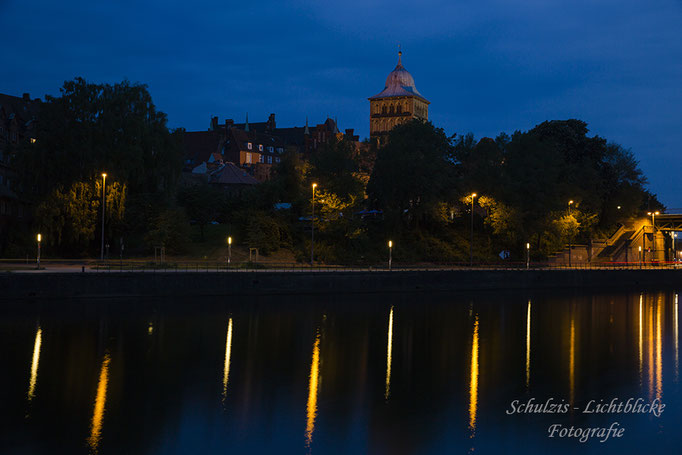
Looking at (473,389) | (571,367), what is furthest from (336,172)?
(473,389)

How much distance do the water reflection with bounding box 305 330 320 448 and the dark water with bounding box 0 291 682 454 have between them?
13 cm

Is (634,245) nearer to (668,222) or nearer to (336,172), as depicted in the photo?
(668,222)

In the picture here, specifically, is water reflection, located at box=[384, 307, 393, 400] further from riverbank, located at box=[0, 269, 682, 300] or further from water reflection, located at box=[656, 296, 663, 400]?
riverbank, located at box=[0, 269, 682, 300]

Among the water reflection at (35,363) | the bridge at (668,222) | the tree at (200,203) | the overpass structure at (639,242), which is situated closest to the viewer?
the water reflection at (35,363)

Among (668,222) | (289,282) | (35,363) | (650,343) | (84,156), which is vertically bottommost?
(35,363)

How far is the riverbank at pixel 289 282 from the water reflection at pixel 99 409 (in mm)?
22152

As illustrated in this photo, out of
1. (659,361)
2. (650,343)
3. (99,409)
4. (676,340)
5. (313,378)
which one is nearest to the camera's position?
(99,409)

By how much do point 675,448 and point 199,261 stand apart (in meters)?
57.8

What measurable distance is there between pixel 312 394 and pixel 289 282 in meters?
34.8

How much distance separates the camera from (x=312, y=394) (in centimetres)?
2786

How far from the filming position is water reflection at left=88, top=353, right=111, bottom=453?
68.8ft

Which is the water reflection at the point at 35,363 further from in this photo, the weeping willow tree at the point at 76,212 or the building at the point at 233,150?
the building at the point at 233,150

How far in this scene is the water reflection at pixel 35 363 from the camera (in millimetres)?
26656

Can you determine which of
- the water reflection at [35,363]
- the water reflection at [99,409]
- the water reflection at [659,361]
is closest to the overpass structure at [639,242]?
the water reflection at [659,361]
